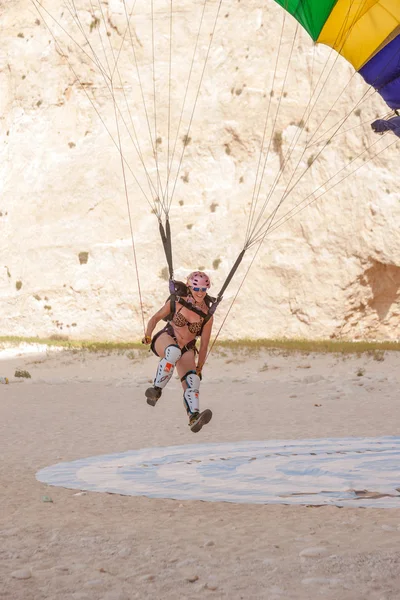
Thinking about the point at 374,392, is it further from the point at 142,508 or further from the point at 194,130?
the point at 194,130

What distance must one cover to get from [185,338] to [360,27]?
24.3 ft

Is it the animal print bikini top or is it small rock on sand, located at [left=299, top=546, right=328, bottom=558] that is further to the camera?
the animal print bikini top

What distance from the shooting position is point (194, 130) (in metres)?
38.3

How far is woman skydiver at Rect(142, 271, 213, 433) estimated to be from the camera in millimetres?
9469

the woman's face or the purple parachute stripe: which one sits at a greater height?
the purple parachute stripe

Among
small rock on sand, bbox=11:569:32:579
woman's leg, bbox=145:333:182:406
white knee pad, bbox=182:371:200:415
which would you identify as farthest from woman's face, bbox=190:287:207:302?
small rock on sand, bbox=11:569:32:579

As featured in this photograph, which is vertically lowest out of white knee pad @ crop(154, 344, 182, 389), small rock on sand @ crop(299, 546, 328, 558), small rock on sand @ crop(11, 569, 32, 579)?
small rock on sand @ crop(299, 546, 328, 558)

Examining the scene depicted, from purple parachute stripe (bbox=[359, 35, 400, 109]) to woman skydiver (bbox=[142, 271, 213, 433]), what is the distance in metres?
6.58

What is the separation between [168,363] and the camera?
32.0ft

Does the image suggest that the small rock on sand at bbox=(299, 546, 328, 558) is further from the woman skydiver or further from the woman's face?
the woman's face

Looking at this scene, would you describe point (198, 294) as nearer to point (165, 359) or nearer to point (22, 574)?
point (165, 359)

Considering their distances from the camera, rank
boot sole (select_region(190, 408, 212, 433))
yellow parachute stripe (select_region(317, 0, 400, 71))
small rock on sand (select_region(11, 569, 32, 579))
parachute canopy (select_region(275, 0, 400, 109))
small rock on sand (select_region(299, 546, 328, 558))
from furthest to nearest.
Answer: parachute canopy (select_region(275, 0, 400, 109))
yellow parachute stripe (select_region(317, 0, 400, 71))
boot sole (select_region(190, 408, 212, 433))
small rock on sand (select_region(299, 546, 328, 558))
small rock on sand (select_region(11, 569, 32, 579))

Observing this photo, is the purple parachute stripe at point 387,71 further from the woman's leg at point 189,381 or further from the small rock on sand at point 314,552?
the small rock on sand at point 314,552

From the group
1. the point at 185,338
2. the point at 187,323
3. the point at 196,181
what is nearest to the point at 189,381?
the point at 185,338
